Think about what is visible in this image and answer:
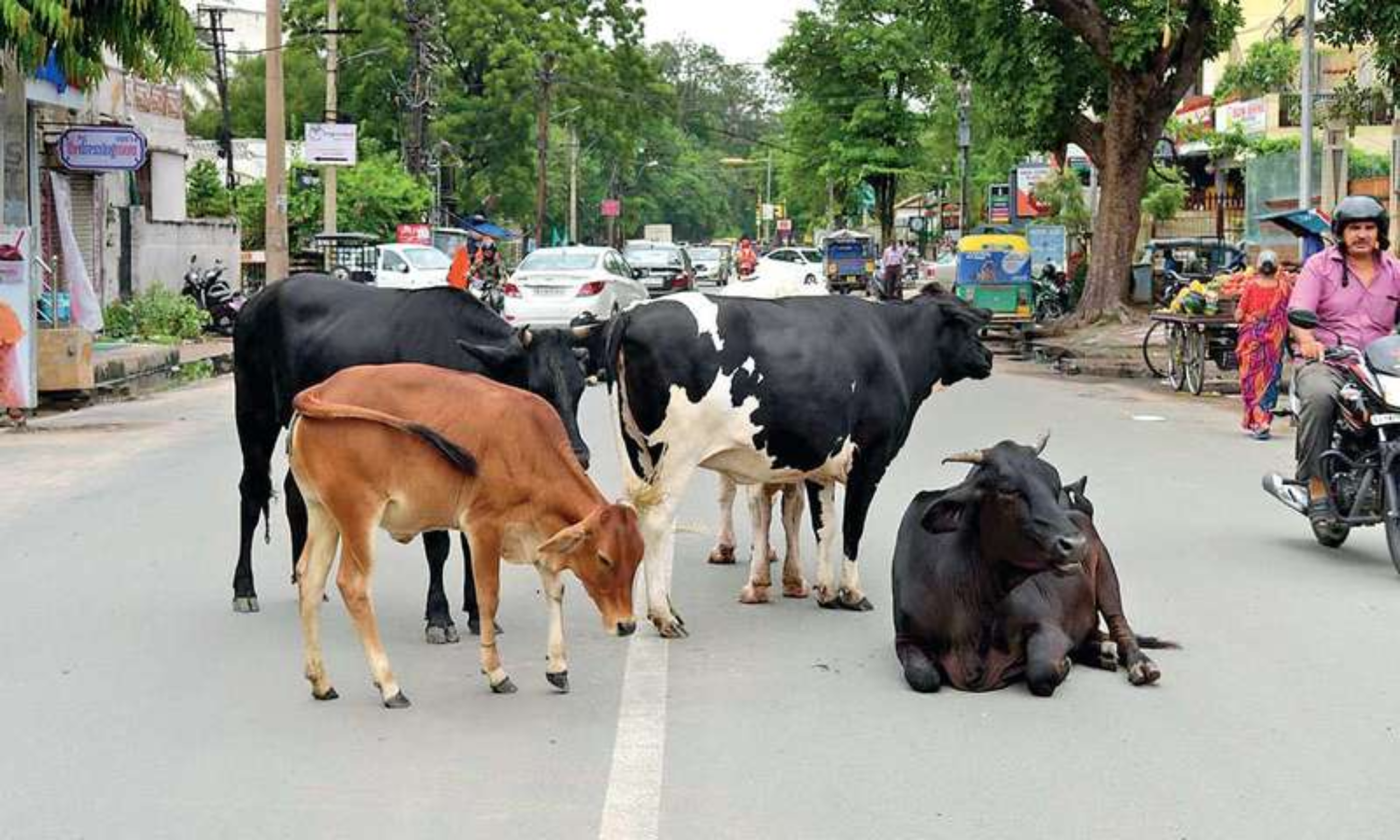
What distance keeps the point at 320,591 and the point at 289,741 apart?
64 cm

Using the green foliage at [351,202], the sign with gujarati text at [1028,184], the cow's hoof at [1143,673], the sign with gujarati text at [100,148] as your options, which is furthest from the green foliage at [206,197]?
the cow's hoof at [1143,673]

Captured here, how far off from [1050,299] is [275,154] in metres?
14.7

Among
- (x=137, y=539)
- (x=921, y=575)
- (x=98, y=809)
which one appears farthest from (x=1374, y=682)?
(x=137, y=539)

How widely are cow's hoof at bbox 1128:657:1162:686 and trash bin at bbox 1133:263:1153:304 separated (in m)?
27.4

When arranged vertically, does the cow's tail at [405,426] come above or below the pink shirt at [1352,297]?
below

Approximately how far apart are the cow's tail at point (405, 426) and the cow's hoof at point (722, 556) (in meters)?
3.60

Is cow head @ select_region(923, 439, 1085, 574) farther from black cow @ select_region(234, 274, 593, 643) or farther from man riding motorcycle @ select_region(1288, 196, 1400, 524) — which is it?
man riding motorcycle @ select_region(1288, 196, 1400, 524)

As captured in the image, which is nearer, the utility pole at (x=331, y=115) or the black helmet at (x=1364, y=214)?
the black helmet at (x=1364, y=214)

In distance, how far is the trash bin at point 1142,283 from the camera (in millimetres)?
33469

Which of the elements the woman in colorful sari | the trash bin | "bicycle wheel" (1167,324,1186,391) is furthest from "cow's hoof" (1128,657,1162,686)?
the trash bin

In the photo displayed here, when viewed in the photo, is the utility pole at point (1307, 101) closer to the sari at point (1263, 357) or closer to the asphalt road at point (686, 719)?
the sari at point (1263, 357)

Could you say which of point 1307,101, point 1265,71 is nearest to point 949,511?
point 1307,101

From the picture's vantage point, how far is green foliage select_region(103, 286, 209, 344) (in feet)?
89.6

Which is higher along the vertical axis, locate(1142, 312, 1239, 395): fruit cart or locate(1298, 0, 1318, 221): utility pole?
locate(1298, 0, 1318, 221): utility pole
